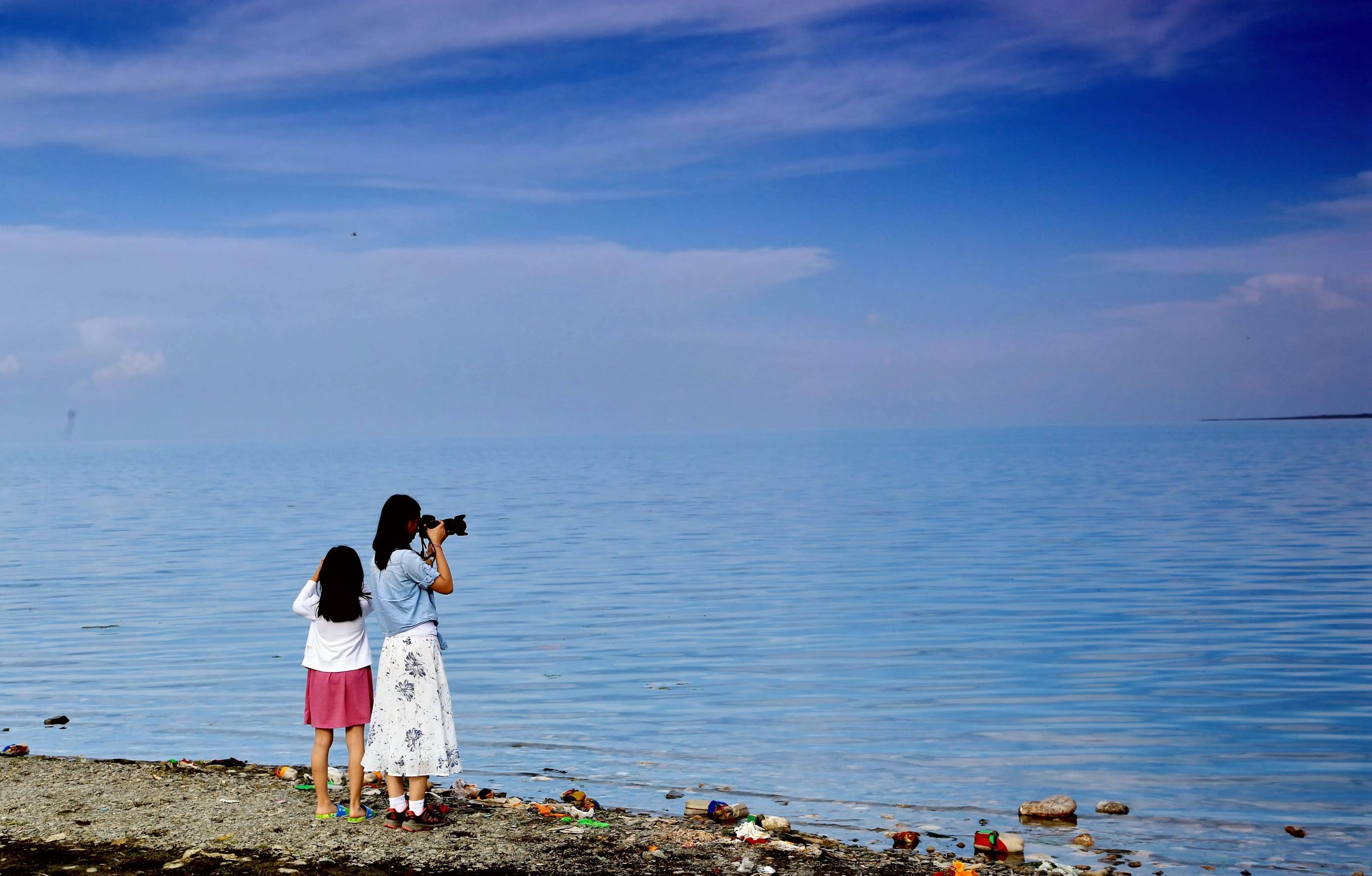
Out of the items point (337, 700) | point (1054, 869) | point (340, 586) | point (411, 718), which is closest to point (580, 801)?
point (411, 718)

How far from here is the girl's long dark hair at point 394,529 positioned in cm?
894

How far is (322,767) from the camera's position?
9.27 meters

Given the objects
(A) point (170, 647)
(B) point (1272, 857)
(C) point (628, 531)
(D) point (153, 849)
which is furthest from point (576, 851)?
(C) point (628, 531)

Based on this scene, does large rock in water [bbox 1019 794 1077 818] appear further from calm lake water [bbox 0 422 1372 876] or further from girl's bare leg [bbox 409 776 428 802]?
girl's bare leg [bbox 409 776 428 802]

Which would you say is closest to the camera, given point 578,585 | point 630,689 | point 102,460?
point 630,689

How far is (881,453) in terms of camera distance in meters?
153

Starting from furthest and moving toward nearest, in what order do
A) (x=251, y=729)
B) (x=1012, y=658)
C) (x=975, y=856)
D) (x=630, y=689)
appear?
(x=1012, y=658) → (x=630, y=689) → (x=251, y=729) → (x=975, y=856)

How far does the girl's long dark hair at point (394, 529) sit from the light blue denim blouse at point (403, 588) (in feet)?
0.12

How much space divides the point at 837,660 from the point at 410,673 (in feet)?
37.9

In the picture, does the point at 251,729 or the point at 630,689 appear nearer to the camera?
the point at 251,729

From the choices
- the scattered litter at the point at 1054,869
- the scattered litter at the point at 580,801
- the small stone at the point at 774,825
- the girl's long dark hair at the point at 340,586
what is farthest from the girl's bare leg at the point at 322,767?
the scattered litter at the point at 1054,869

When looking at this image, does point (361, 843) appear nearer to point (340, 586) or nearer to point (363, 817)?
point (363, 817)

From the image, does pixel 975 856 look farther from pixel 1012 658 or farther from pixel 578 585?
pixel 578 585

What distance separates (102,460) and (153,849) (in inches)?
7604
